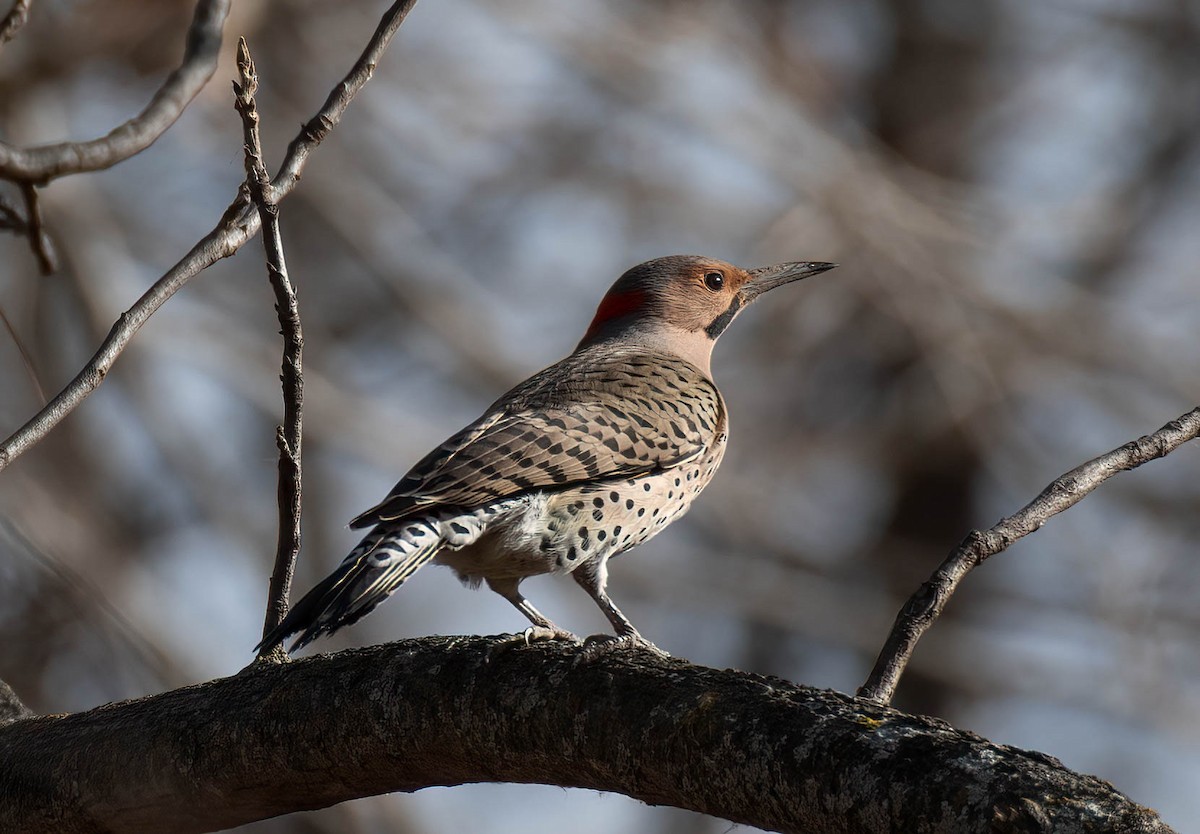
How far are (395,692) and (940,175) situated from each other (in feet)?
35.4

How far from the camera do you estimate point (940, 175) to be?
12586mm

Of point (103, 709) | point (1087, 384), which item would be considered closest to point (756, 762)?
point (103, 709)

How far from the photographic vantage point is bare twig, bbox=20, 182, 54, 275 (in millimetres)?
3609

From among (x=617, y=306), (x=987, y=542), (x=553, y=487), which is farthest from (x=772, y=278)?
(x=987, y=542)

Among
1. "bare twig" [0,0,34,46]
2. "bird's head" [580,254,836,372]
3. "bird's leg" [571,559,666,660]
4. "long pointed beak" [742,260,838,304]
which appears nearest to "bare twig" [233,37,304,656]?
"bare twig" [0,0,34,46]

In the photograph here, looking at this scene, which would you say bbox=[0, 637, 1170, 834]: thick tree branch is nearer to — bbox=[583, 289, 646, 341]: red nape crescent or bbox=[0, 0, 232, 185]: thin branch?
bbox=[0, 0, 232, 185]: thin branch

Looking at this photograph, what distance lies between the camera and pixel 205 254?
3.11 meters

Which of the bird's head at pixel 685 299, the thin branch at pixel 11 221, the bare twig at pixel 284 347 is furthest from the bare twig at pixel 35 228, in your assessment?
the bird's head at pixel 685 299

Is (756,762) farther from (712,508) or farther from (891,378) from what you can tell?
(891,378)

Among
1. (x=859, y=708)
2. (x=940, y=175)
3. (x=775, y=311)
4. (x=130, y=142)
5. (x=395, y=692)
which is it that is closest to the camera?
(x=859, y=708)

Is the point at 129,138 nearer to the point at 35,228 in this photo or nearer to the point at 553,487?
the point at 35,228

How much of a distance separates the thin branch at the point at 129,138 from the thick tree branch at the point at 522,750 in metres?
1.33

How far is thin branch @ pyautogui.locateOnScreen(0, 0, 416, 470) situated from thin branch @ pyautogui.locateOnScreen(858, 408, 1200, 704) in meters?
1.69

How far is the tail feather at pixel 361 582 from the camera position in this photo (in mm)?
3334
